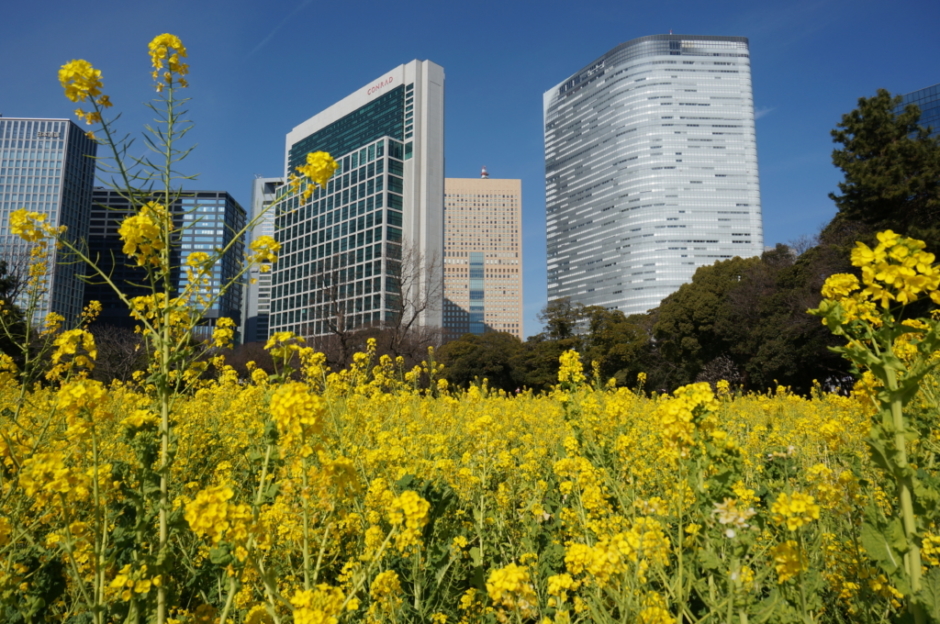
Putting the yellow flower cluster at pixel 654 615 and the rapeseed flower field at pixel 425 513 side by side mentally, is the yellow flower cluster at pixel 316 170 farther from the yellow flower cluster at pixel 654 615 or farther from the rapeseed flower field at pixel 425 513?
the yellow flower cluster at pixel 654 615

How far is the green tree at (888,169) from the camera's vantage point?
42.2 ft

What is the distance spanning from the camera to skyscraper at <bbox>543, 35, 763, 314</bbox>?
82.9m

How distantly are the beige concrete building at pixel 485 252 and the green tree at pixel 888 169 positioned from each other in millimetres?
127361

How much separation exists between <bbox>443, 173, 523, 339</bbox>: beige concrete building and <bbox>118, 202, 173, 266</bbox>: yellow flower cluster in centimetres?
13907

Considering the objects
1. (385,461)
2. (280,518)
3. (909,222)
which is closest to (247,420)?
(385,461)

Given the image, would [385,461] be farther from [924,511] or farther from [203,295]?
[924,511]

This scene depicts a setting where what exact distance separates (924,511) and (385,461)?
7.68ft

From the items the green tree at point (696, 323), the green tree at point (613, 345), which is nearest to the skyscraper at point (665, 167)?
the green tree at point (696, 323)

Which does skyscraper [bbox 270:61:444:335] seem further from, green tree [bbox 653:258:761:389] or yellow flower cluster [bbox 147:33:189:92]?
yellow flower cluster [bbox 147:33:189:92]

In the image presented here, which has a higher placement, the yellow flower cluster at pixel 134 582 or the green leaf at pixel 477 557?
the yellow flower cluster at pixel 134 582

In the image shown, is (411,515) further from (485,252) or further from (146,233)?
(485,252)

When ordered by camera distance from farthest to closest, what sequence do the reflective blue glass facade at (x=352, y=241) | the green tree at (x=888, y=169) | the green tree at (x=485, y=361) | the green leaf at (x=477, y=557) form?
the reflective blue glass facade at (x=352, y=241)
the green tree at (x=485, y=361)
the green tree at (x=888, y=169)
the green leaf at (x=477, y=557)

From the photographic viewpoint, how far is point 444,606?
7.29ft

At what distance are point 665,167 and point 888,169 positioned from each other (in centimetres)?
7897
